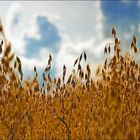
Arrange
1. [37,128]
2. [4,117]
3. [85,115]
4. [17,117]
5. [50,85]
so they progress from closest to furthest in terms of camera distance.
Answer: [17,117]
[4,117]
[85,115]
[37,128]
[50,85]

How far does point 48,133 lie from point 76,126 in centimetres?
24

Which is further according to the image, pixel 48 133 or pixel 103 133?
pixel 48 133

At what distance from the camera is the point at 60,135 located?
10.5ft

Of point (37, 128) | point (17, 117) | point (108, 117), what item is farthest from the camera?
point (37, 128)

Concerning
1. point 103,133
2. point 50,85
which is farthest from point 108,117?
point 50,85

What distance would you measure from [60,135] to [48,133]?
125 mm

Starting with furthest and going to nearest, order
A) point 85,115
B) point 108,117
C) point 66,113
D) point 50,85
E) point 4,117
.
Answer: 1. point 50,85
2. point 66,113
3. point 85,115
4. point 4,117
5. point 108,117

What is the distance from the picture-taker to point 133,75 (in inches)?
142

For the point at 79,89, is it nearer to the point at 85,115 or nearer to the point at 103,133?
the point at 85,115

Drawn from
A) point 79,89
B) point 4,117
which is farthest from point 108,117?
point 79,89

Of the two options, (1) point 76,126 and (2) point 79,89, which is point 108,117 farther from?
(2) point 79,89

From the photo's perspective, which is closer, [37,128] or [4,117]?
[4,117]

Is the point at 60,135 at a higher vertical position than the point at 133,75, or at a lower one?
lower

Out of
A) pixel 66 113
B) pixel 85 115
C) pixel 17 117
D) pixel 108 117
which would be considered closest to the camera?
pixel 108 117
